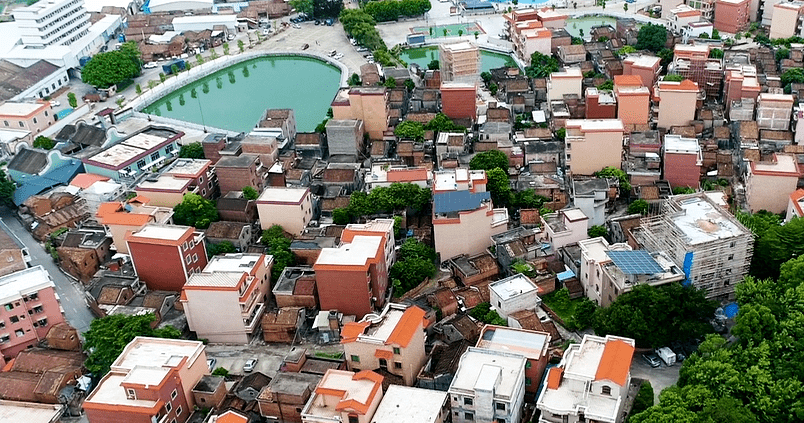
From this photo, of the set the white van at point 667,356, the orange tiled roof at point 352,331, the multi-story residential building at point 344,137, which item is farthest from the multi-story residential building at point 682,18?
the orange tiled roof at point 352,331

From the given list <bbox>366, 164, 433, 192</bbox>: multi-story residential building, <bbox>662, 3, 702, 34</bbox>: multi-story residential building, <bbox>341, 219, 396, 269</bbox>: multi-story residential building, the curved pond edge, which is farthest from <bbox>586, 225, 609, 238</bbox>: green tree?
<bbox>662, 3, 702, 34</bbox>: multi-story residential building

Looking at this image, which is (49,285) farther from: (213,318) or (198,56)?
(198,56)

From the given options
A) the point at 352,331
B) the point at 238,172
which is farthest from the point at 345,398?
the point at 238,172

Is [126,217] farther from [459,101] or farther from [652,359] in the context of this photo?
[652,359]

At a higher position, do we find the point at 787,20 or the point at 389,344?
the point at 787,20

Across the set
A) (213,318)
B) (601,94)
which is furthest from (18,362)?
(601,94)

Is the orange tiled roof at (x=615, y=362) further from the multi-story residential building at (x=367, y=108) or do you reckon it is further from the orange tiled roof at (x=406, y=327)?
the multi-story residential building at (x=367, y=108)
